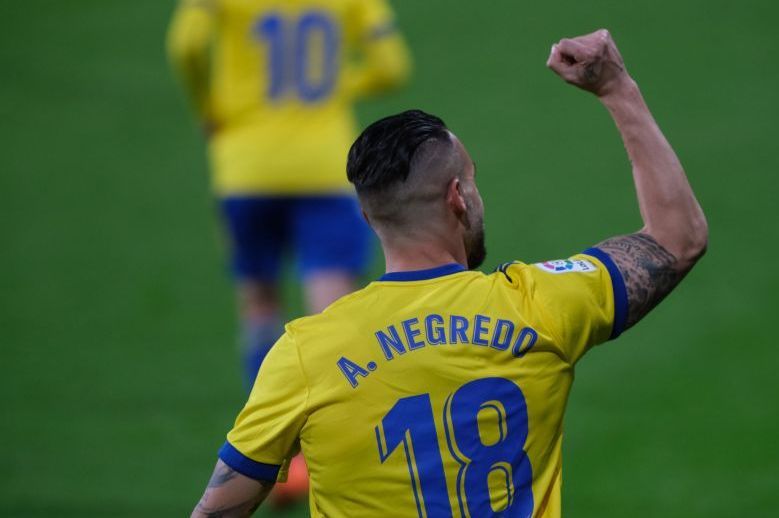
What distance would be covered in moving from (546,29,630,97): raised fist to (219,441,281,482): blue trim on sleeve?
3.56ft

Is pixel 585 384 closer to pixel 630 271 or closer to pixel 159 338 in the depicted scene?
pixel 159 338

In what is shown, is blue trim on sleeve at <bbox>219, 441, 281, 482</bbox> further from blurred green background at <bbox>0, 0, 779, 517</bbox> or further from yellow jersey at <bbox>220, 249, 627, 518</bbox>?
blurred green background at <bbox>0, 0, 779, 517</bbox>

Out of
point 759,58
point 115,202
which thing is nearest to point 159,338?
point 115,202

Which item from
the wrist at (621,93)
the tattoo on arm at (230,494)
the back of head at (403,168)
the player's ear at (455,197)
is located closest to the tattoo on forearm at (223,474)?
the tattoo on arm at (230,494)

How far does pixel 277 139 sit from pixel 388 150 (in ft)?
10.8

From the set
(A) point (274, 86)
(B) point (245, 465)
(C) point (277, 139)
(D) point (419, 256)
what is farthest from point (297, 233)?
(B) point (245, 465)

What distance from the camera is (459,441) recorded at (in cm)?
282

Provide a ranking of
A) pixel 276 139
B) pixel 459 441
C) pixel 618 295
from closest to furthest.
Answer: pixel 459 441 → pixel 618 295 → pixel 276 139

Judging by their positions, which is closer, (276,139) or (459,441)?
(459,441)

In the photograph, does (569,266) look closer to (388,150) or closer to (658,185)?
(658,185)

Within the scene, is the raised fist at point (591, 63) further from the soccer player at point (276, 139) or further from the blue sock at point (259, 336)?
the blue sock at point (259, 336)

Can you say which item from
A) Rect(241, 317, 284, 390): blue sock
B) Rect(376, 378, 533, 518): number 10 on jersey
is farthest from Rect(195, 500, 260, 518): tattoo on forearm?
Rect(241, 317, 284, 390): blue sock

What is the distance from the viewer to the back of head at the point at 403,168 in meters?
2.90

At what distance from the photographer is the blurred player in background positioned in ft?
19.9
